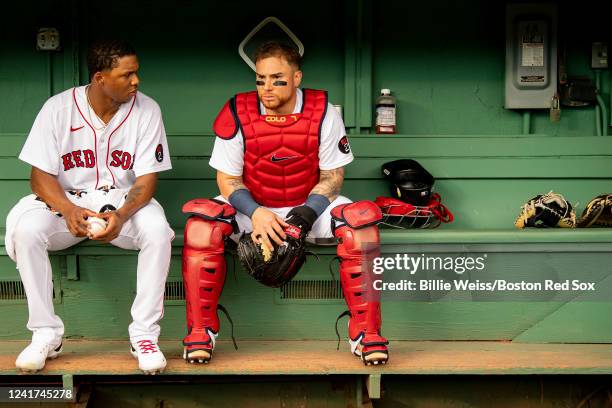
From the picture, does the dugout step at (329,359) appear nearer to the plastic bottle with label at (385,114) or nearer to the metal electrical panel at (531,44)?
the plastic bottle with label at (385,114)

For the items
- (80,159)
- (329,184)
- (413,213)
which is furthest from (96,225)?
(413,213)

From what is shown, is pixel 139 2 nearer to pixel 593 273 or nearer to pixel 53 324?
pixel 53 324

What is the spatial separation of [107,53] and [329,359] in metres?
1.55

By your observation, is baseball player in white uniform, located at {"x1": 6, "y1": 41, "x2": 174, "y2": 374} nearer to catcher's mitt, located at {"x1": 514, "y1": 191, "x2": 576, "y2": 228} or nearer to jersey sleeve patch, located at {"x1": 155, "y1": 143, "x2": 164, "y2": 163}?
jersey sleeve patch, located at {"x1": 155, "y1": 143, "x2": 164, "y2": 163}

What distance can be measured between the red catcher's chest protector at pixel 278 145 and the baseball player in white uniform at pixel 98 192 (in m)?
0.35

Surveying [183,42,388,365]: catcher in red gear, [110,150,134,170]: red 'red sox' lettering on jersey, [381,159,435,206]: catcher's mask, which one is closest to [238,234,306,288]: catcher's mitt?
[183,42,388,365]: catcher in red gear

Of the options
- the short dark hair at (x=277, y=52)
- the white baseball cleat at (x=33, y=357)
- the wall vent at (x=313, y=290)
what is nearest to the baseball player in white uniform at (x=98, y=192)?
the white baseball cleat at (x=33, y=357)

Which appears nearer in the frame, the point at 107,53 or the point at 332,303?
the point at 107,53

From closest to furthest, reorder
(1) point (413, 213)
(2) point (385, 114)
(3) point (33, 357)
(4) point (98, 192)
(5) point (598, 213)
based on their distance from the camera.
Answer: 1. (3) point (33, 357)
2. (4) point (98, 192)
3. (5) point (598, 213)
4. (1) point (413, 213)
5. (2) point (385, 114)

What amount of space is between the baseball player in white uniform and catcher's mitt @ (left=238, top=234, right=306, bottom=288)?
1.01 ft

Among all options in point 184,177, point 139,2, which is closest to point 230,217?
point 184,177

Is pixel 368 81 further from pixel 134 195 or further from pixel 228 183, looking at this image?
pixel 134 195

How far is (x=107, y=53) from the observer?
3.61 metres

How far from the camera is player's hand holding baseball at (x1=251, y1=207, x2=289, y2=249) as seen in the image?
3.50 meters
